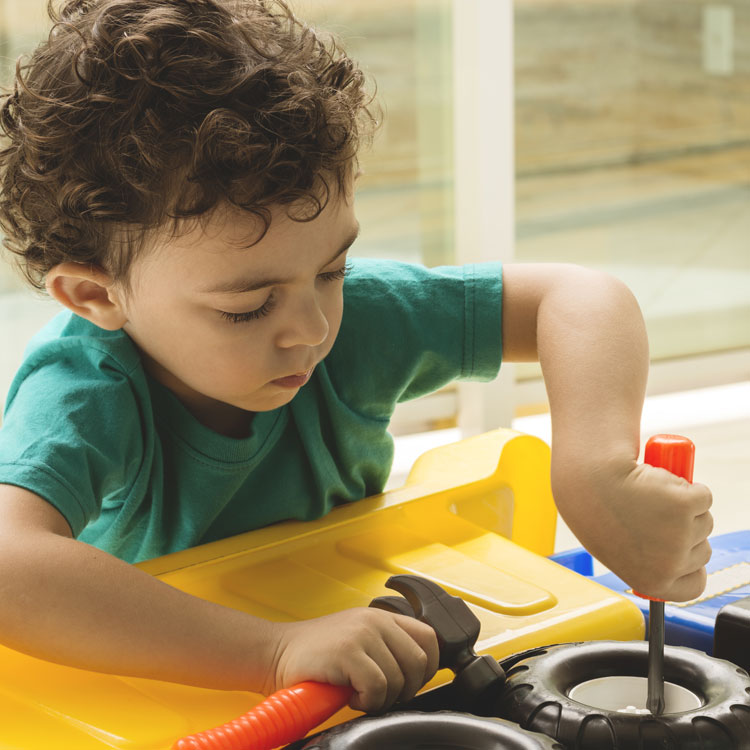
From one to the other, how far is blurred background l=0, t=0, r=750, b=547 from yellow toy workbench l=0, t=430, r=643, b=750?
579mm

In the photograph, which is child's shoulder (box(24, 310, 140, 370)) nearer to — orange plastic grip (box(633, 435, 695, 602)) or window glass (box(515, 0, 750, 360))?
orange plastic grip (box(633, 435, 695, 602))

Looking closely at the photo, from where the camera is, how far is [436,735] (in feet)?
1.49

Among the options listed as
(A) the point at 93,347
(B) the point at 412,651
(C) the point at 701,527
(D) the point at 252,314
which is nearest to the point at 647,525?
(C) the point at 701,527

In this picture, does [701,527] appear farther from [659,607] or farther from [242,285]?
[242,285]

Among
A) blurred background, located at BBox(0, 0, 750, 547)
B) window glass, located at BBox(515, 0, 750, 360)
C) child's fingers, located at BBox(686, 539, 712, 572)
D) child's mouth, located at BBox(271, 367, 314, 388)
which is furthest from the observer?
window glass, located at BBox(515, 0, 750, 360)

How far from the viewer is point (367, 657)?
499mm

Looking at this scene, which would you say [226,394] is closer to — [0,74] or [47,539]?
[47,539]

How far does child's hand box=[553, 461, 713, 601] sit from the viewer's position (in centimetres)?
53

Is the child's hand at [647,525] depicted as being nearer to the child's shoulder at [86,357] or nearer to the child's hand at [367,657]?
the child's hand at [367,657]

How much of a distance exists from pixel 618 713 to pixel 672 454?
0.11 metres

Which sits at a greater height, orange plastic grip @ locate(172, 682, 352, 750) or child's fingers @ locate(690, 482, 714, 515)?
child's fingers @ locate(690, 482, 714, 515)

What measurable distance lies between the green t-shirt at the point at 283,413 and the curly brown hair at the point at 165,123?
69 millimetres

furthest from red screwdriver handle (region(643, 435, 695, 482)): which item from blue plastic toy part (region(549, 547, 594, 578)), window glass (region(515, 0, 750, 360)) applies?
window glass (region(515, 0, 750, 360))

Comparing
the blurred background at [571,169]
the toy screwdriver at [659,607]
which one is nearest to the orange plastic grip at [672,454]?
the toy screwdriver at [659,607]
